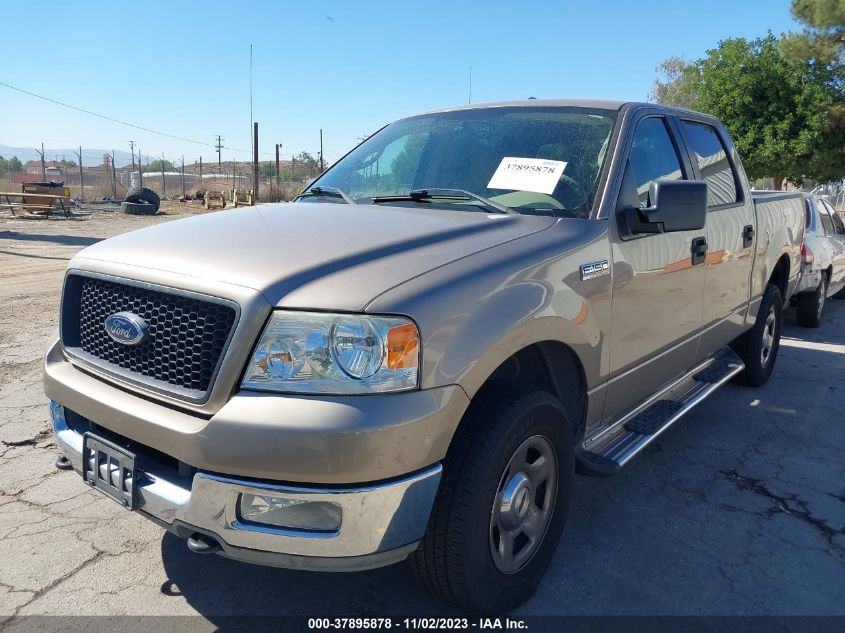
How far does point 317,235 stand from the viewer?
8.40ft

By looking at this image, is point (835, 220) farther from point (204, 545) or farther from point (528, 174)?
point (204, 545)

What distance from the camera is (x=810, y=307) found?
797 cm

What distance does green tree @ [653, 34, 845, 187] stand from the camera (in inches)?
638

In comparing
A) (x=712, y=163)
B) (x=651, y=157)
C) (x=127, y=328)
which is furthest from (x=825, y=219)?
(x=127, y=328)

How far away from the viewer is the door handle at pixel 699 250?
363 centimetres

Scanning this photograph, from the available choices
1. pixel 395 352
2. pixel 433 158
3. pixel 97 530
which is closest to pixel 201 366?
pixel 395 352

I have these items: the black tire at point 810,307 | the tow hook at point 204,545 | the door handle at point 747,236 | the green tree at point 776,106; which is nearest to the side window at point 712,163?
the door handle at point 747,236

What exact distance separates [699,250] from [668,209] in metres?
0.88

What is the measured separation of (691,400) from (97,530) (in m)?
3.08

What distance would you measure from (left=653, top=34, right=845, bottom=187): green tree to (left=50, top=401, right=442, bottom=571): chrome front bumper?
1694cm

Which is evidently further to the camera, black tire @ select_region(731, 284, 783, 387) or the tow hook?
black tire @ select_region(731, 284, 783, 387)

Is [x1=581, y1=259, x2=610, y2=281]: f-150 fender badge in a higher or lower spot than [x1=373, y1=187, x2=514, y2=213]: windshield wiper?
lower

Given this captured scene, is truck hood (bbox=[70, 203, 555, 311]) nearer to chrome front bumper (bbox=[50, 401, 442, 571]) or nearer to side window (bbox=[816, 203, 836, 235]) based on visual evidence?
chrome front bumper (bbox=[50, 401, 442, 571])

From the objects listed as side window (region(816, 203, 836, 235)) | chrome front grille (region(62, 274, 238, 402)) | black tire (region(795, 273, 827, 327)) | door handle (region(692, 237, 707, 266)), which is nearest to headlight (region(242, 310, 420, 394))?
chrome front grille (region(62, 274, 238, 402))
